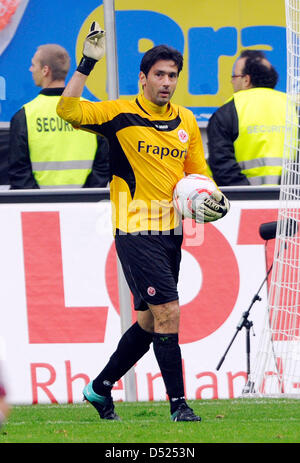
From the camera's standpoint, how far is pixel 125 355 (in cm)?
686

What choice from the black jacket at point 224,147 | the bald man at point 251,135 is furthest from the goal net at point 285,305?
the bald man at point 251,135

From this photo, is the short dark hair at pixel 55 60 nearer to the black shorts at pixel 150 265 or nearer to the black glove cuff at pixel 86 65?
the black glove cuff at pixel 86 65

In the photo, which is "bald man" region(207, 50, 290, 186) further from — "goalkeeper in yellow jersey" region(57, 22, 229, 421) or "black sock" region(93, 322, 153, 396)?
"black sock" region(93, 322, 153, 396)

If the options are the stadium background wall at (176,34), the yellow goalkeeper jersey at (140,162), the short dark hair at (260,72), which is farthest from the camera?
the stadium background wall at (176,34)

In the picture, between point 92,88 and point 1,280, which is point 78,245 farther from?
Answer: point 92,88

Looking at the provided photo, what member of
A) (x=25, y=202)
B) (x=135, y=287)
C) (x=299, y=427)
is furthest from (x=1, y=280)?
(x=299, y=427)

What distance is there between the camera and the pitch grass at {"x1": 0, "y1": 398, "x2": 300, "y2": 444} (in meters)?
5.84

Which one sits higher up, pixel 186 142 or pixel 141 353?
pixel 186 142

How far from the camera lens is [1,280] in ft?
27.9

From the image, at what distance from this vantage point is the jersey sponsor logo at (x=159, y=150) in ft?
21.9

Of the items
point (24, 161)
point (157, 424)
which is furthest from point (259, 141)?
point (157, 424)

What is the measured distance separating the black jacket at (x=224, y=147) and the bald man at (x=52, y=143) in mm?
959
